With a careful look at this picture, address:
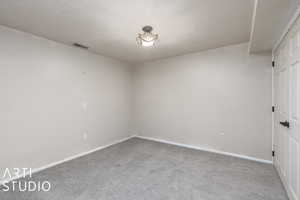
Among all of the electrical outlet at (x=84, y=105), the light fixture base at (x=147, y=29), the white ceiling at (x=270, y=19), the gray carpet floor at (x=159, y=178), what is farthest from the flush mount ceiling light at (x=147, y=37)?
the gray carpet floor at (x=159, y=178)

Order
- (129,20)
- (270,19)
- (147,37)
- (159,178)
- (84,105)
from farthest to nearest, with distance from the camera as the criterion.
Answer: (84,105) → (159,178) → (147,37) → (129,20) → (270,19)

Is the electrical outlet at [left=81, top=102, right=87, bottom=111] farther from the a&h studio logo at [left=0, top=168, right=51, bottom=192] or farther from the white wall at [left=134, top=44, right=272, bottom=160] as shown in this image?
the white wall at [left=134, top=44, right=272, bottom=160]

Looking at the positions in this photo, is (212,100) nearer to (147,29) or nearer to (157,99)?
(157,99)

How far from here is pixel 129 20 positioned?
210cm

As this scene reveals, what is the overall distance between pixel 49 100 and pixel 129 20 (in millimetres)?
2081

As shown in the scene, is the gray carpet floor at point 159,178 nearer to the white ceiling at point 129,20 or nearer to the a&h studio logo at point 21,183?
the a&h studio logo at point 21,183

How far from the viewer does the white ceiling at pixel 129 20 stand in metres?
1.75

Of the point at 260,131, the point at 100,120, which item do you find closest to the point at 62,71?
the point at 100,120

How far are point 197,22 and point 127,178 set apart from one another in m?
2.65

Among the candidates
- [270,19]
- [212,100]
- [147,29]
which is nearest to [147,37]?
[147,29]

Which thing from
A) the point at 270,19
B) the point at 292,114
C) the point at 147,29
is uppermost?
the point at 147,29

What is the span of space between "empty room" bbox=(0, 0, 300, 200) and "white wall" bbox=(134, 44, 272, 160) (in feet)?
0.08

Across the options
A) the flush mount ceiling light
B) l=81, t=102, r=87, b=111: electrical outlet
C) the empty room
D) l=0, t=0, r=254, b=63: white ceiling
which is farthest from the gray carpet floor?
l=0, t=0, r=254, b=63: white ceiling

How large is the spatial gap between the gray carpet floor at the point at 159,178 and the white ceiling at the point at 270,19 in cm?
219
